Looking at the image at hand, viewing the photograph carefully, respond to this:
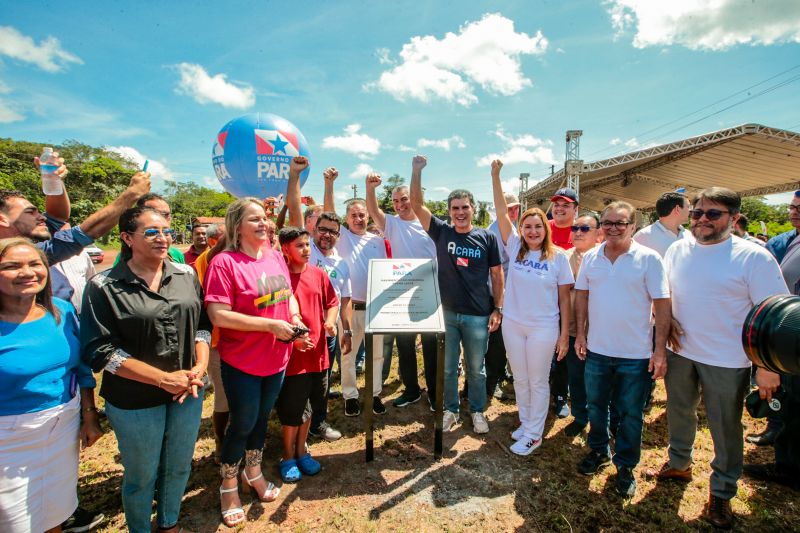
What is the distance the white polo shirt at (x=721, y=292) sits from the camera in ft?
8.21

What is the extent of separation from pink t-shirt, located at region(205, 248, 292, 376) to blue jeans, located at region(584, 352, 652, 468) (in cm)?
266

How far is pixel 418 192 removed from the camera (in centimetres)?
390

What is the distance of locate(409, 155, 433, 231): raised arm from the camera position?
381cm

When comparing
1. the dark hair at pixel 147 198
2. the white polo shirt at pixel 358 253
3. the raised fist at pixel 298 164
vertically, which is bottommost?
the white polo shirt at pixel 358 253

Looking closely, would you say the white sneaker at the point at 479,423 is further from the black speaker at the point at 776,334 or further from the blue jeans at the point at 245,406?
the black speaker at the point at 776,334

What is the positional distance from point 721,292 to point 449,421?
8.94ft

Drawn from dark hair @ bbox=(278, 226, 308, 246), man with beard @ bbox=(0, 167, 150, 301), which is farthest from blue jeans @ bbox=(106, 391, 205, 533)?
dark hair @ bbox=(278, 226, 308, 246)

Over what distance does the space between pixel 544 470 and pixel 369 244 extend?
297 cm

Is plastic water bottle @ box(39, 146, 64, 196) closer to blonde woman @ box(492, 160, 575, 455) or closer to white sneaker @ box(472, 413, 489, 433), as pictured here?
blonde woman @ box(492, 160, 575, 455)

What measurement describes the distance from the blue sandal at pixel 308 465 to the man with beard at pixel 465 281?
1424 millimetres

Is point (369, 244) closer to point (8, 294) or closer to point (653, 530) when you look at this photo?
point (8, 294)

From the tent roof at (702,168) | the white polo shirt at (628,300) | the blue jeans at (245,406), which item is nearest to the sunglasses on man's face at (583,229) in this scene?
the white polo shirt at (628,300)

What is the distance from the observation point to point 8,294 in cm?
183

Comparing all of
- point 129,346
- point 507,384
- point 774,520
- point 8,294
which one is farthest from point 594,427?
point 8,294
